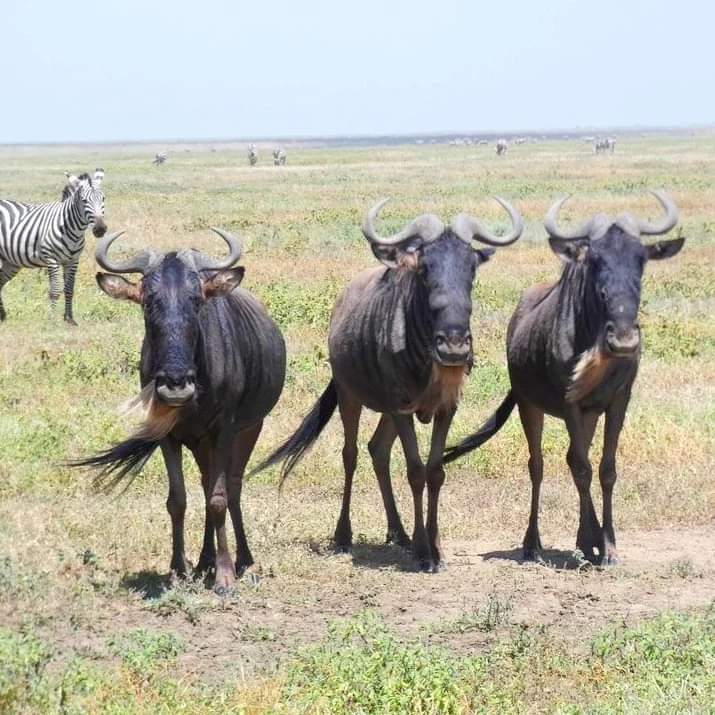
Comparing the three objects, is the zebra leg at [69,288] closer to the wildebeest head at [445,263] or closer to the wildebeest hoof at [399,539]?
the wildebeest hoof at [399,539]

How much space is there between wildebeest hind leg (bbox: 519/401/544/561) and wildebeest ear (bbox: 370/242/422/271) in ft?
5.11

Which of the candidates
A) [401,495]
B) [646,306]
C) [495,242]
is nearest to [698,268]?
[646,306]

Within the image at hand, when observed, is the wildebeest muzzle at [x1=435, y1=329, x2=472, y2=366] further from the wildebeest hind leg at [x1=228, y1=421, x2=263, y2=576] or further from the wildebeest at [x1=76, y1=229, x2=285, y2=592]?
the wildebeest hind leg at [x1=228, y1=421, x2=263, y2=576]

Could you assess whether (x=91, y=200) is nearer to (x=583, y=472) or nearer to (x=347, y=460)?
(x=347, y=460)

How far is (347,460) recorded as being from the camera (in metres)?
10.0

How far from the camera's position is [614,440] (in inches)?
353

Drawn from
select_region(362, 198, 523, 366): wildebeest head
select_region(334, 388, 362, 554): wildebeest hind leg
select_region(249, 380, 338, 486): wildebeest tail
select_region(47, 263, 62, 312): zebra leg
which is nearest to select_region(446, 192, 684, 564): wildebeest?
select_region(362, 198, 523, 366): wildebeest head

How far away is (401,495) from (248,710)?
527cm

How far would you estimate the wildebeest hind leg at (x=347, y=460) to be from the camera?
9.74 meters

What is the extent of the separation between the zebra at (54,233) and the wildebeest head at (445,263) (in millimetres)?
11427

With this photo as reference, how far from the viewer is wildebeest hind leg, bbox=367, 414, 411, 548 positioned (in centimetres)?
983

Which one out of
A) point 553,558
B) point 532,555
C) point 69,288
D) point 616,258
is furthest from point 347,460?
point 69,288

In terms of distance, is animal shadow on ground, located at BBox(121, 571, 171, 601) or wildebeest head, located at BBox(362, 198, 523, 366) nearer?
animal shadow on ground, located at BBox(121, 571, 171, 601)

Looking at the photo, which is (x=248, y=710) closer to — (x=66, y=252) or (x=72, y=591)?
(x=72, y=591)
